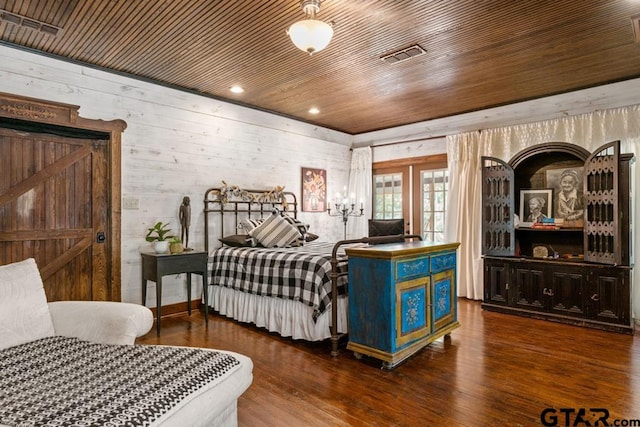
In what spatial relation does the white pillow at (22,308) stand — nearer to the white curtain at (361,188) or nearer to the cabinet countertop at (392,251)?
the cabinet countertop at (392,251)

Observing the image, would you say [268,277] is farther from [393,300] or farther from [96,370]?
[96,370]

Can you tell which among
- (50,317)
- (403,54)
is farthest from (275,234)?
(50,317)

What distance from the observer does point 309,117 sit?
5.49 meters

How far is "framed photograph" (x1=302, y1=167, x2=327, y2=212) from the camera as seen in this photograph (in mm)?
5672

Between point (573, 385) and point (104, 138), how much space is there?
4405mm

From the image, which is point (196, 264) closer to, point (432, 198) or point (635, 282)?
point (432, 198)

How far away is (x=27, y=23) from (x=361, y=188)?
15.6 feet

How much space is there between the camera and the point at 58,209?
Result: 338 cm

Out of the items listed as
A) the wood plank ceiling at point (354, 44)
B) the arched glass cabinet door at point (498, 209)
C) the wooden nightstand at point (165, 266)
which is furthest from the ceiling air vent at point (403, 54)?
the wooden nightstand at point (165, 266)

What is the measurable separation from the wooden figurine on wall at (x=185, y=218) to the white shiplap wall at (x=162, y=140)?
7 cm

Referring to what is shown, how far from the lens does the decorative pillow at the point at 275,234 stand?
4.01 meters

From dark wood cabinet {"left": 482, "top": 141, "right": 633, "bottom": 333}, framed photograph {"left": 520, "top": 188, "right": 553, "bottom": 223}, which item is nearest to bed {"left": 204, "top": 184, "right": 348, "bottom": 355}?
dark wood cabinet {"left": 482, "top": 141, "right": 633, "bottom": 333}

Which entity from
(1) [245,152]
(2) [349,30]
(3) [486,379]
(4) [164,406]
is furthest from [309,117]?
(4) [164,406]

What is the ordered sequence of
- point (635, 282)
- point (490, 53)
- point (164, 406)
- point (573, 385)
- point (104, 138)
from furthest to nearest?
point (635, 282)
point (104, 138)
point (490, 53)
point (573, 385)
point (164, 406)
